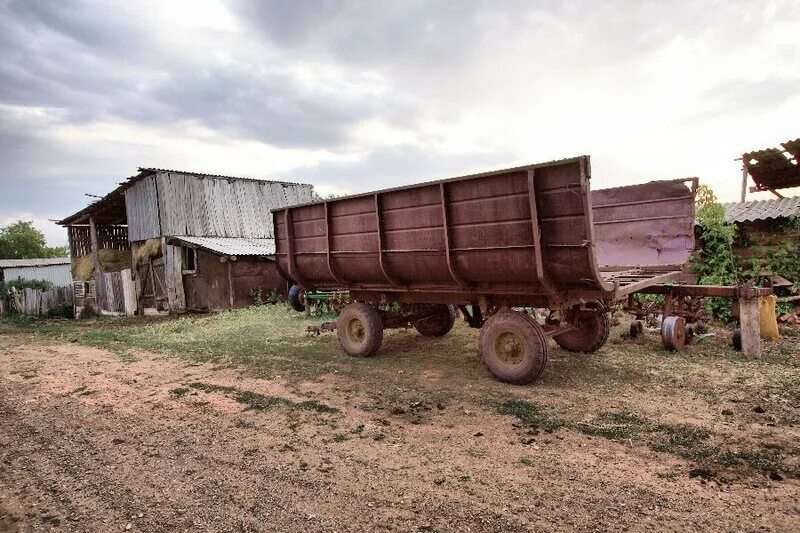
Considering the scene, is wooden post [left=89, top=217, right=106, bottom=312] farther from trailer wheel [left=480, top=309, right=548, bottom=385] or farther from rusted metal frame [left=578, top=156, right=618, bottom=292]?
rusted metal frame [left=578, top=156, right=618, bottom=292]

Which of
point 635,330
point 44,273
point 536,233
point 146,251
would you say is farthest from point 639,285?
point 44,273

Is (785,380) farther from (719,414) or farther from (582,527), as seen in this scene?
(582,527)

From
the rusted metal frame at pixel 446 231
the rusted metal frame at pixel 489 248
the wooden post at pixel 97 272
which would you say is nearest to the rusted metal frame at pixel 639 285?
the rusted metal frame at pixel 489 248

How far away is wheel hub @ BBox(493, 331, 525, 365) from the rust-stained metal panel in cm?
55

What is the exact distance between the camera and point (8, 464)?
3.89 metres

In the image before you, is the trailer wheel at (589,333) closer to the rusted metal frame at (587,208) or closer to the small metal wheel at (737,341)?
the small metal wheel at (737,341)

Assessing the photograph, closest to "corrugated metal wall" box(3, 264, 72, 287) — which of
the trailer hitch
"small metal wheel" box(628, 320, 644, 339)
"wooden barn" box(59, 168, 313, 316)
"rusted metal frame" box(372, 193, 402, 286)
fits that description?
"wooden barn" box(59, 168, 313, 316)

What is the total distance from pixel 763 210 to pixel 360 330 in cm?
947

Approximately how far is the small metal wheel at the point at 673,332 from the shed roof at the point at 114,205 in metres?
18.6

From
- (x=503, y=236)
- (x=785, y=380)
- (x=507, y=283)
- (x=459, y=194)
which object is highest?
(x=459, y=194)

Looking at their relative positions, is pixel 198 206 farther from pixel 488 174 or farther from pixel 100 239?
pixel 488 174

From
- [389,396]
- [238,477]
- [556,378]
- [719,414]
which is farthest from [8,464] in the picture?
[719,414]

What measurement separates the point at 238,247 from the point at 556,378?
15281 mm

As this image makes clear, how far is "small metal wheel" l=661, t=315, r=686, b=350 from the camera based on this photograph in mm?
7016
